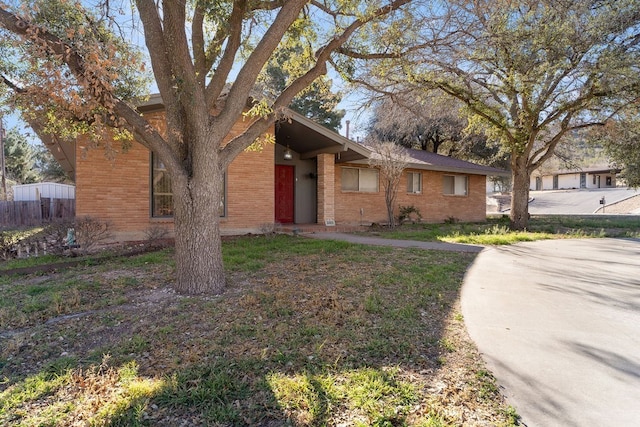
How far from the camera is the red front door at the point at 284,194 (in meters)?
13.5

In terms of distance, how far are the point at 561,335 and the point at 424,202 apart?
42.3 feet

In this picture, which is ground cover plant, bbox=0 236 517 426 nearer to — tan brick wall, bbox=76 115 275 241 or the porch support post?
tan brick wall, bbox=76 115 275 241

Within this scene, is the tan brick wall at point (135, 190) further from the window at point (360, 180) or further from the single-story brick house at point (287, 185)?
the window at point (360, 180)

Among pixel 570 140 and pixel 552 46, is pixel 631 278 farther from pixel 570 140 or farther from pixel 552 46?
pixel 570 140

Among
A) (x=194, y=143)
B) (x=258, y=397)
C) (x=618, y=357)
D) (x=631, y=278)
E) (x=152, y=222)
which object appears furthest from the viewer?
(x=152, y=222)

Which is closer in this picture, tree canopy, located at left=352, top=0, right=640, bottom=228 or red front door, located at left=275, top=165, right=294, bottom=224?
tree canopy, located at left=352, top=0, right=640, bottom=228

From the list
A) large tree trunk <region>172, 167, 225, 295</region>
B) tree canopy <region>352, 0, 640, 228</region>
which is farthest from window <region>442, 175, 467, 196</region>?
large tree trunk <region>172, 167, 225, 295</region>

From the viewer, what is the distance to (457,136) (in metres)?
Result: 23.1

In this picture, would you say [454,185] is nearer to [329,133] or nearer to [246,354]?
[329,133]

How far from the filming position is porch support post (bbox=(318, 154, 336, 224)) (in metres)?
12.6

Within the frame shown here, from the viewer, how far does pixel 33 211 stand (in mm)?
17969

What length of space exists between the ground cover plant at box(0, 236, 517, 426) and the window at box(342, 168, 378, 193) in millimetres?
8784

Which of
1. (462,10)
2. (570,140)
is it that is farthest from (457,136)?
(462,10)

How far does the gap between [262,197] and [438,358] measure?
8.43m
